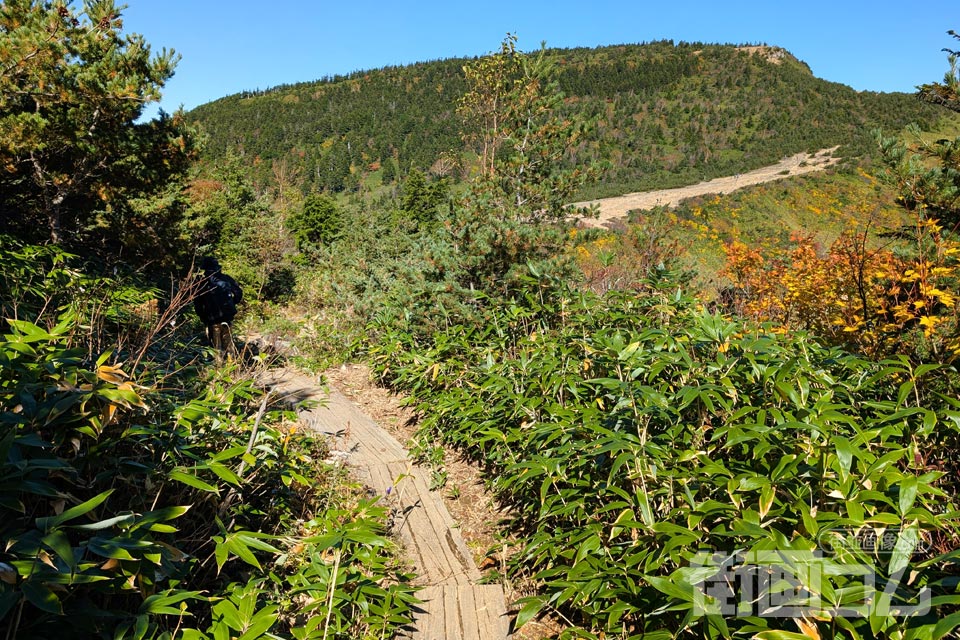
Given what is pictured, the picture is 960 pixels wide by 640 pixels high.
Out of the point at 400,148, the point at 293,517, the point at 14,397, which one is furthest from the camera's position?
the point at 400,148

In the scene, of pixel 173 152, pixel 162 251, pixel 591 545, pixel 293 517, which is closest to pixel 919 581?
pixel 591 545

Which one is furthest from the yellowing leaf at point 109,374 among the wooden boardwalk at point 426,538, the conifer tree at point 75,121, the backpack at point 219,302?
the conifer tree at point 75,121

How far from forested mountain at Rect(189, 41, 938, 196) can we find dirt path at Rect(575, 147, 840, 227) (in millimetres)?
1755

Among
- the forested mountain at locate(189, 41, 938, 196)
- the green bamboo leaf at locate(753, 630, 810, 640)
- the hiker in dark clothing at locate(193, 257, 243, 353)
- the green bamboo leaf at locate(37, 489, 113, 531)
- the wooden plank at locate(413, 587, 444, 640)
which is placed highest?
the forested mountain at locate(189, 41, 938, 196)

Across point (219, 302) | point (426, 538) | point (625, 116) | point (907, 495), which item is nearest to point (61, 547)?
point (426, 538)

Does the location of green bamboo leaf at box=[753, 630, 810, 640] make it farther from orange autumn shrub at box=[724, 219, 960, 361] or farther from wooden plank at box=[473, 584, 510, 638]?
orange autumn shrub at box=[724, 219, 960, 361]

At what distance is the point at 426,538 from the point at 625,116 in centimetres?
6069

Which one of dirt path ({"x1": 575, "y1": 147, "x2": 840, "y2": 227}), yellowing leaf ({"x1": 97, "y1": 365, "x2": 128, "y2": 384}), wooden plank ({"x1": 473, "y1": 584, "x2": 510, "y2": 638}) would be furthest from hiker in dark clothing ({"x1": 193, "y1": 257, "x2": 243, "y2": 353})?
dirt path ({"x1": 575, "y1": 147, "x2": 840, "y2": 227})

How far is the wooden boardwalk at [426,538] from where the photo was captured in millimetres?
2520

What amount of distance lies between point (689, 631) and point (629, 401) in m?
0.98

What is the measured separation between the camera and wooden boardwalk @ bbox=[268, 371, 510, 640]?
8.27 ft

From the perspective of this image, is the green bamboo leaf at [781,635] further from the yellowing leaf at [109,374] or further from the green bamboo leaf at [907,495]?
the yellowing leaf at [109,374]

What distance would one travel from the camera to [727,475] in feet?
6.91

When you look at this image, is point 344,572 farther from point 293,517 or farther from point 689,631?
point 689,631
